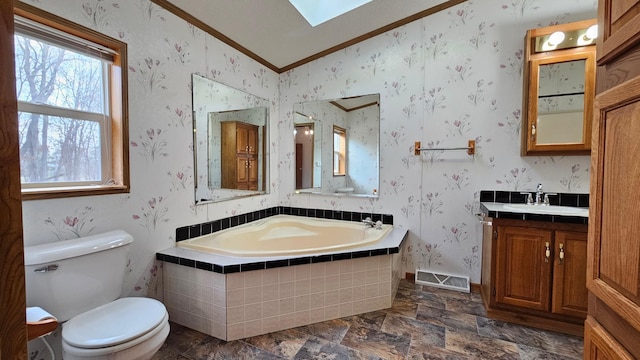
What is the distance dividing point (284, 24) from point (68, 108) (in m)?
1.72

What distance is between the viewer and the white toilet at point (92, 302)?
4.02ft

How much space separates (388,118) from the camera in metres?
2.86

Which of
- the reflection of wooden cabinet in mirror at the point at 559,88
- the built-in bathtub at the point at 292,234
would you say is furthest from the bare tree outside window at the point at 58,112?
the reflection of wooden cabinet in mirror at the point at 559,88

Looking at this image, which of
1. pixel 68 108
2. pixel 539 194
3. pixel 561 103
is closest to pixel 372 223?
pixel 539 194

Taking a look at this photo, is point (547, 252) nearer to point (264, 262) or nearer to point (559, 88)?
point (559, 88)

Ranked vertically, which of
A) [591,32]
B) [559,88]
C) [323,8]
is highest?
[323,8]

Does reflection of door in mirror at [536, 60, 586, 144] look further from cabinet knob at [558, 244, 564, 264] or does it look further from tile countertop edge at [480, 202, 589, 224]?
cabinet knob at [558, 244, 564, 264]

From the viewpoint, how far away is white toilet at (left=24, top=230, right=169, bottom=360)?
48.2 inches

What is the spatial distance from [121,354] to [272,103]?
262 cm

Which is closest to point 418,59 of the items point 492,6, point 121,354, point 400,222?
point 492,6

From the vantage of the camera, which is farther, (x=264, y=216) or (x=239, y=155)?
(x=264, y=216)

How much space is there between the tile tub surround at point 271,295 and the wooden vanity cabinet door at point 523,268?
2.65ft

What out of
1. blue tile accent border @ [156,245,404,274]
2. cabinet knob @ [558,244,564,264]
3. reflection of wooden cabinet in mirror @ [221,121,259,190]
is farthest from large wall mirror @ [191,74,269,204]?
cabinet knob @ [558,244,564,264]

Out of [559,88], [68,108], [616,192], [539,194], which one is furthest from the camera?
[539,194]
